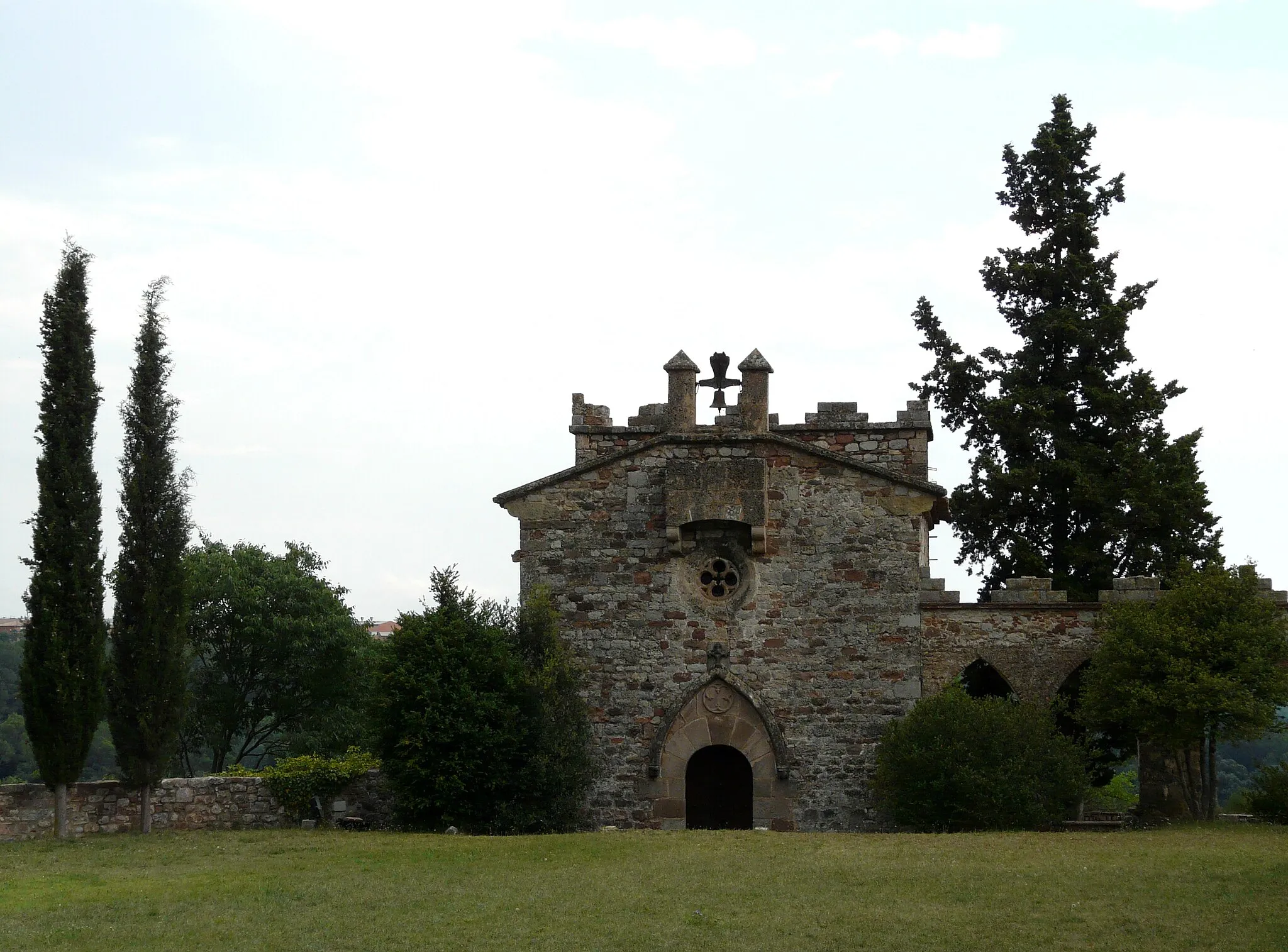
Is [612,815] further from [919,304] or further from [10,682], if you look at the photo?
[10,682]

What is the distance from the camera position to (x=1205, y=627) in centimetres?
2064

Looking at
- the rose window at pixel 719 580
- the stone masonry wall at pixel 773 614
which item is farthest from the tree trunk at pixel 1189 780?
the rose window at pixel 719 580

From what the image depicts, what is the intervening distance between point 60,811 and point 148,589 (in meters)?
3.23

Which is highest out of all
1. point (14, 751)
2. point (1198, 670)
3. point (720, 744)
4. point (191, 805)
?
point (1198, 670)

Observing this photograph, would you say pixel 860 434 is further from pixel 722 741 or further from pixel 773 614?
pixel 722 741

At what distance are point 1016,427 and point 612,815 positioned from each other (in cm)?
1063

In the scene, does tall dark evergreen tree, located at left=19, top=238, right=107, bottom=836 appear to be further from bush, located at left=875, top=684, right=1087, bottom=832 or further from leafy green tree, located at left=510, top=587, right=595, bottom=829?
bush, located at left=875, top=684, right=1087, bottom=832

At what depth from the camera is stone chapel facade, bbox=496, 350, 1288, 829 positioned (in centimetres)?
2209

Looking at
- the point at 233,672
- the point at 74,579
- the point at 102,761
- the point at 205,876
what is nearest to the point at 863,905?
the point at 205,876

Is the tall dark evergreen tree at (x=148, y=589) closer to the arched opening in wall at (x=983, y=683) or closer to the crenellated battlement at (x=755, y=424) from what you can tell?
the crenellated battlement at (x=755, y=424)

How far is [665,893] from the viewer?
14703mm

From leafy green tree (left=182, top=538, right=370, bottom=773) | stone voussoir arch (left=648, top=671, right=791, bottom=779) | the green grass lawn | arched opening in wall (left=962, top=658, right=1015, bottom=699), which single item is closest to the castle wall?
stone voussoir arch (left=648, top=671, right=791, bottom=779)

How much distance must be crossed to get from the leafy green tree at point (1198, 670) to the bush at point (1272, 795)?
2.04 feet

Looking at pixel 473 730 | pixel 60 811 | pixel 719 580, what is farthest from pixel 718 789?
pixel 60 811
